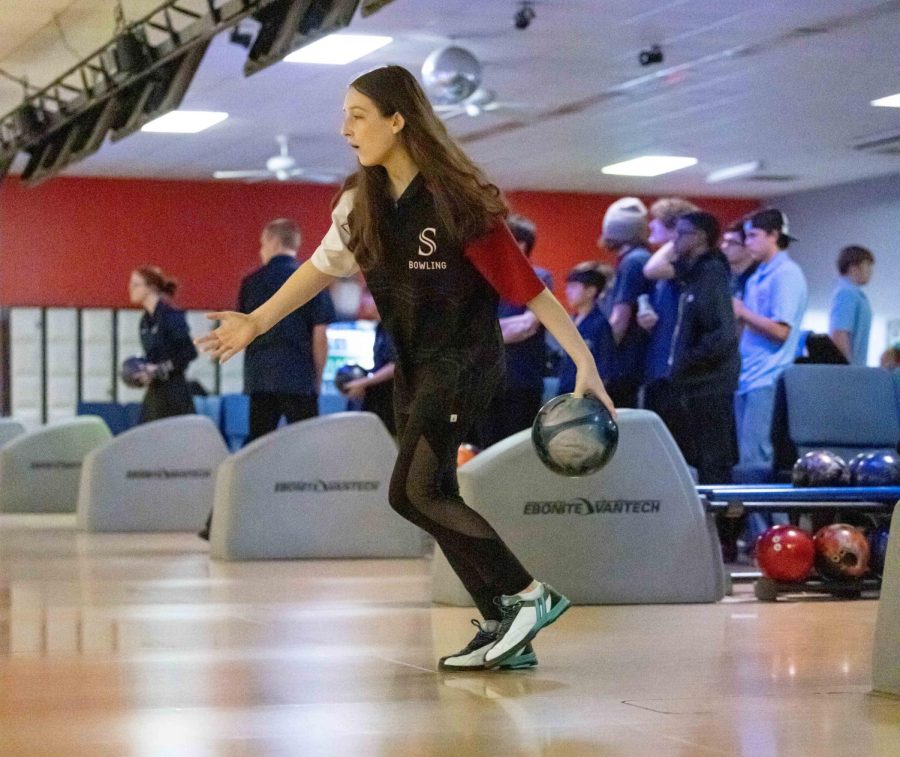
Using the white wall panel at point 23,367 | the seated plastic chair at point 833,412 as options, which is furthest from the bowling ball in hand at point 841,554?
the white wall panel at point 23,367

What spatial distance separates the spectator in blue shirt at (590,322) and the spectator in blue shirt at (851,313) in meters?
1.61

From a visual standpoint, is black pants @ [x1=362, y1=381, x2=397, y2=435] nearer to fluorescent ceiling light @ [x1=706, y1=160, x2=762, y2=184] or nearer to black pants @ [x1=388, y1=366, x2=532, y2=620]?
black pants @ [x1=388, y1=366, x2=532, y2=620]

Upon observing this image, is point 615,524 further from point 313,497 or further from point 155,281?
point 155,281

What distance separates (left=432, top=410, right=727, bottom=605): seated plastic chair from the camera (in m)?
5.49

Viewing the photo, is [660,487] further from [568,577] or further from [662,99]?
[662,99]

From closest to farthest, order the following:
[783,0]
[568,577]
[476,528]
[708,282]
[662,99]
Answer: [476,528]
[568,577]
[708,282]
[783,0]
[662,99]

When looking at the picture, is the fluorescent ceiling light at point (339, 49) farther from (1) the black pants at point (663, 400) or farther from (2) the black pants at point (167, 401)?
(1) the black pants at point (663, 400)

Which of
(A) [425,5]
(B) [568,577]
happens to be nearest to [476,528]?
(B) [568,577]

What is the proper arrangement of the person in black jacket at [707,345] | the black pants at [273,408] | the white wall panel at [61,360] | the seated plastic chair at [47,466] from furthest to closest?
the white wall panel at [61,360] → the seated plastic chair at [47,466] → the black pants at [273,408] → the person in black jacket at [707,345]

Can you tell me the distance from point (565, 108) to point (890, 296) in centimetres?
588

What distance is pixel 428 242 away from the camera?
374 centimetres

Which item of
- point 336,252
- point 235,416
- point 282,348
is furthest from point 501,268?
point 235,416

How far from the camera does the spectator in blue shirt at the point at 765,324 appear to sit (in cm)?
750

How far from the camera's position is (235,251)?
1877 cm
